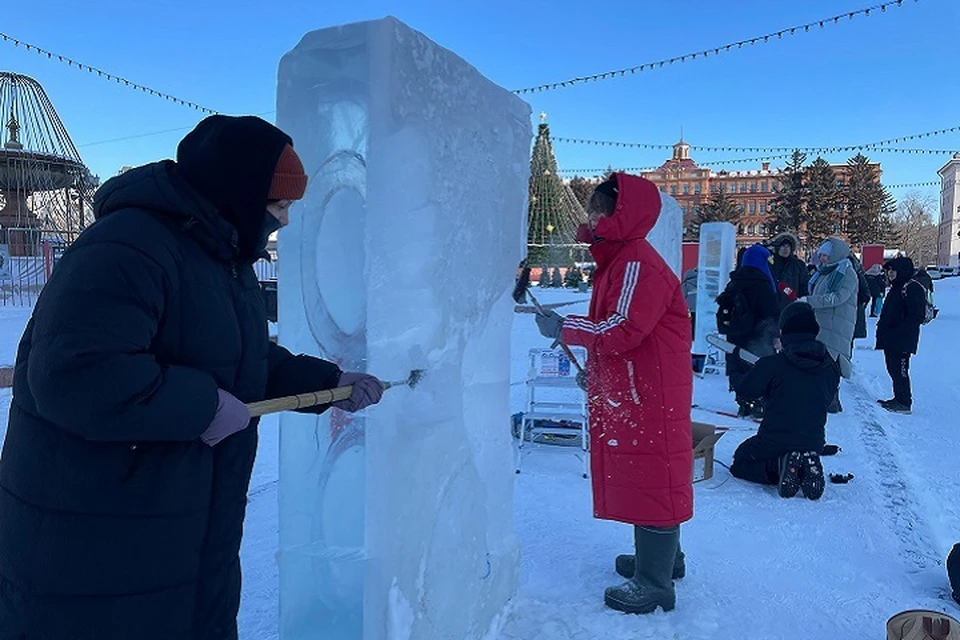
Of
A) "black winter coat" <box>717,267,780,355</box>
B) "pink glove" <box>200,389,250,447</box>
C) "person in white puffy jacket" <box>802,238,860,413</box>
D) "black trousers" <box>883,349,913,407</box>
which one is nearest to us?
"pink glove" <box>200,389,250,447</box>

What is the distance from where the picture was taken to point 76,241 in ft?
3.96

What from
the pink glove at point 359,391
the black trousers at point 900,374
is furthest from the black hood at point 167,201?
the black trousers at point 900,374

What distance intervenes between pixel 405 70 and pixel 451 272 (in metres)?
0.61

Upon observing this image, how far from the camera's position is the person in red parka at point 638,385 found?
2553mm

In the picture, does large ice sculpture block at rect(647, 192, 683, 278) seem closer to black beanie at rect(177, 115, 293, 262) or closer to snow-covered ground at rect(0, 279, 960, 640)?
snow-covered ground at rect(0, 279, 960, 640)

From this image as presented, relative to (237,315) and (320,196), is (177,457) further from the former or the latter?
(320,196)

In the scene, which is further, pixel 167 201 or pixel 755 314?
pixel 755 314

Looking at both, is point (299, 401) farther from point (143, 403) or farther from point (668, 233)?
point (668, 233)

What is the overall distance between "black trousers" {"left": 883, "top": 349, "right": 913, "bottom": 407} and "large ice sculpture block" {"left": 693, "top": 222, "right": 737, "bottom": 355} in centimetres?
237

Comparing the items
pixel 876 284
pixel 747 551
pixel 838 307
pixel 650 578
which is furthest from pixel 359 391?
pixel 876 284

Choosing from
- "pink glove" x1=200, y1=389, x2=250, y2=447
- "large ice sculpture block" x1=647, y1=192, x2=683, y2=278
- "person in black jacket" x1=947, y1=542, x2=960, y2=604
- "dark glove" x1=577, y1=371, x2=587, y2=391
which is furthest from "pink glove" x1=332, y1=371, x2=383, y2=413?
"large ice sculpture block" x1=647, y1=192, x2=683, y2=278

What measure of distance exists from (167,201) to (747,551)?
3129 millimetres

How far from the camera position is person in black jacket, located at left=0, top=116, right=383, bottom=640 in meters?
1.14

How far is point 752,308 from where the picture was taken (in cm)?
623
